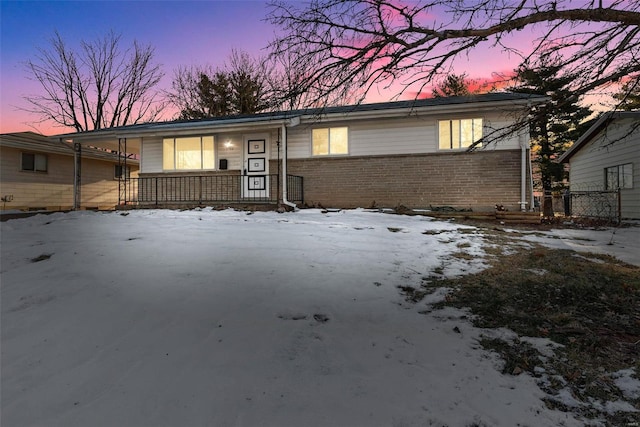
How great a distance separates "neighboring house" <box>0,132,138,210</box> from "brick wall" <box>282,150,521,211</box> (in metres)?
8.16

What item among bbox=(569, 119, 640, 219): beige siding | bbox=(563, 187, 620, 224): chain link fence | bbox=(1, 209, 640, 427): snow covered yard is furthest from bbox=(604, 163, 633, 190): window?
bbox=(1, 209, 640, 427): snow covered yard

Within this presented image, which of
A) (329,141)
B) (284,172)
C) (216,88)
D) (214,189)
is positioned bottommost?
(214,189)

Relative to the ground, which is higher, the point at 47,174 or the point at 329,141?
the point at 329,141

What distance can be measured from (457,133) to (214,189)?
856 cm

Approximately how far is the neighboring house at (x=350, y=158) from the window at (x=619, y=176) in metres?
5.24

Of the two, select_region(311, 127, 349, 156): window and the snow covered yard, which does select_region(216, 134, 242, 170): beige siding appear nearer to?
select_region(311, 127, 349, 156): window

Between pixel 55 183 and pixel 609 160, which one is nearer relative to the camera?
pixel 609 160

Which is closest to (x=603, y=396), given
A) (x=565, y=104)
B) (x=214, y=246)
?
(x=565, y=104)

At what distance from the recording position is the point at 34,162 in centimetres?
1416

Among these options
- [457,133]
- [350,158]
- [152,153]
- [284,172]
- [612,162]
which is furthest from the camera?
[152,153]

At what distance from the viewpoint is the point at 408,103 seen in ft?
33.1

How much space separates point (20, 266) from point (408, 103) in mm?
10002

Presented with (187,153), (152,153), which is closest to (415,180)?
(187,153)

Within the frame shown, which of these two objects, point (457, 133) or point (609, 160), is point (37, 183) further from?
point (609, 160)
